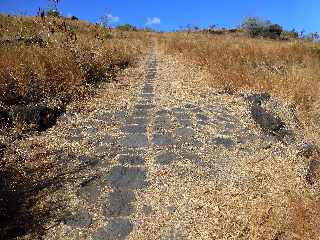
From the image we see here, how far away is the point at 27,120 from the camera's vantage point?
19.9ft

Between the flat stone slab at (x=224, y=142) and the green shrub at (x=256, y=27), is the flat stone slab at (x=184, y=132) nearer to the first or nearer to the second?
the flat stone slab at (x=224, y=142)

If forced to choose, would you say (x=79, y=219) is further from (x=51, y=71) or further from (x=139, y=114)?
(x=51, y=71)

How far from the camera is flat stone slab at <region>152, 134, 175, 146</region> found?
5551mm

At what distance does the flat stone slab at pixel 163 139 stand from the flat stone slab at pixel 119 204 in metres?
1.34

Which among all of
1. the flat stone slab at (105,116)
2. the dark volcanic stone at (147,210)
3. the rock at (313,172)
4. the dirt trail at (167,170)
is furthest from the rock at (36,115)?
the rock at (313,172)

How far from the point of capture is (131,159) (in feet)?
16.5

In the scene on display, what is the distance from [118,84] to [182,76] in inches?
68.8

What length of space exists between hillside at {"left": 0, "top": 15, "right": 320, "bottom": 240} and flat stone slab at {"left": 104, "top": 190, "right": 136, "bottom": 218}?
1 centimetres

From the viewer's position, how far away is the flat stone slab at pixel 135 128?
19.6 feet

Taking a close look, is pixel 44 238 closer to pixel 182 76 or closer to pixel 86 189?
pixel 86 189

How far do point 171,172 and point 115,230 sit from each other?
1.18 meters

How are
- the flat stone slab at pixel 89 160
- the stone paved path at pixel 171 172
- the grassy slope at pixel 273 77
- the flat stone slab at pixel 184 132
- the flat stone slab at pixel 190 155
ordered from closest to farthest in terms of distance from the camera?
the stone paved path at pixel 171 172
the flat stone slab at pixel 89 160
the flat stone slab at pixel 190 155
the flat stone slab at pixel 184 132
the grassy slope at pixel 273 77

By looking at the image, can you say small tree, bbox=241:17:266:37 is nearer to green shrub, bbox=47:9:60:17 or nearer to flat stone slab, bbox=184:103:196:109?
green shrub, bbox=47:9:60:17

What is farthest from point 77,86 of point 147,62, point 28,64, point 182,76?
point 147,62
